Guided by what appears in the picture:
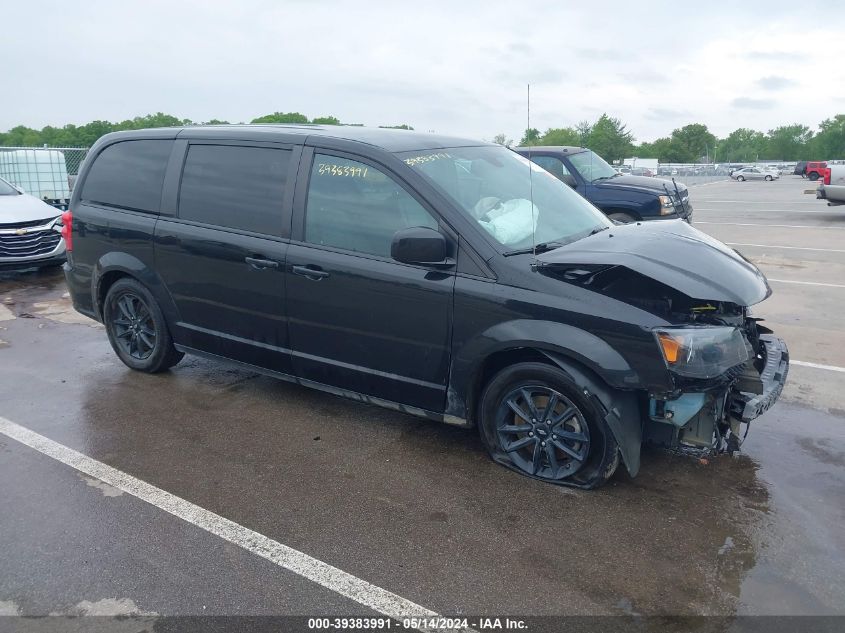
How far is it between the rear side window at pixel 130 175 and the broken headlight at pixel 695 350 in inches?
145

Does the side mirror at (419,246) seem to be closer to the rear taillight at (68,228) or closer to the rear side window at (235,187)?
the rear side window at (235,187)

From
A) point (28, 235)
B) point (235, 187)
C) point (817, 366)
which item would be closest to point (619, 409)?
point (235, 187)

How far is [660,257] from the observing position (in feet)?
12.2

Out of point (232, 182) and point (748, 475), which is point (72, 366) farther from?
point (748, 475)

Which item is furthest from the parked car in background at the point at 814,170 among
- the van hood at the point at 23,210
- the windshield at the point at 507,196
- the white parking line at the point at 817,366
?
the windshield at the point at 507,196

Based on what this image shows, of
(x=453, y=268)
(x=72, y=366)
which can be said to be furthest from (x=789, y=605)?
(x=72, y=366)

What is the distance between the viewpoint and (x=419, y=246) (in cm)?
380

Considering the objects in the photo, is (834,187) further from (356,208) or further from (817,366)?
(356,208)

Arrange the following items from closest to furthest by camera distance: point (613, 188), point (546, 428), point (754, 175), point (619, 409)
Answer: point (619, 409)
point (546, 428)
point (613, 188)
point (754, 175)

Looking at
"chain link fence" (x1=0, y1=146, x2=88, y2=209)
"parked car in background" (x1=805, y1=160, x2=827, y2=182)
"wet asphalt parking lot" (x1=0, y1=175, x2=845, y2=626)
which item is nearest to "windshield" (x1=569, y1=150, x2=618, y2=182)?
"wet asphalt parking lot" (x1=0, y1=175, x2=845, y2=626)

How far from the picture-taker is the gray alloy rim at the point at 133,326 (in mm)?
5527

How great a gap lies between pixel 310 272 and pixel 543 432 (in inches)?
66.0

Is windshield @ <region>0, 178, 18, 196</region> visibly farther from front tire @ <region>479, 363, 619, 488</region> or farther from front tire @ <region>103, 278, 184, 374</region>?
front tire @ <region>479, 363, 619, 488</region>

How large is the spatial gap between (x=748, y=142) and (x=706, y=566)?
471 ft
